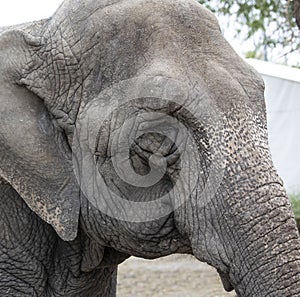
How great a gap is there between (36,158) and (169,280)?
723cm

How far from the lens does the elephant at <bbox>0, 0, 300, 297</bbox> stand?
9.03 ft

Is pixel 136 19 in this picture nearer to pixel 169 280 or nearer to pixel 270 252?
pixel 270 252

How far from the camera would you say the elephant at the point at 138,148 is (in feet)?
9.03

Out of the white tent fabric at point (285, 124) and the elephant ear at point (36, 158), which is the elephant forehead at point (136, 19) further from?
the white tent fabric at point (285, 124)

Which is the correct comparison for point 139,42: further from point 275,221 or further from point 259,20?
point 259,20

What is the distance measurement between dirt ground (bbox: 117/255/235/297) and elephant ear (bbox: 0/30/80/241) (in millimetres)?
5364

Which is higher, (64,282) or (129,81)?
(129,81)

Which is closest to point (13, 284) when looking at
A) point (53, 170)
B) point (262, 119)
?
point (53, 170)

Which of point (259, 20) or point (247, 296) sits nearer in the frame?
point (247, 296)

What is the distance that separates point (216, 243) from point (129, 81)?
61 cm

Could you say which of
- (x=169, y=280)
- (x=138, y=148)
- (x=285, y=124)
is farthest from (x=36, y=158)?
(x=285, y=124)

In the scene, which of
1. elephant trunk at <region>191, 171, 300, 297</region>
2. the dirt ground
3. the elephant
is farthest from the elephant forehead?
the dirt ground

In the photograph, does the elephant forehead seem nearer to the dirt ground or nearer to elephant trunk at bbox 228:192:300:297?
elephant trunk at bbox 228:192:300:297

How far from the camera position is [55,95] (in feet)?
10.4
